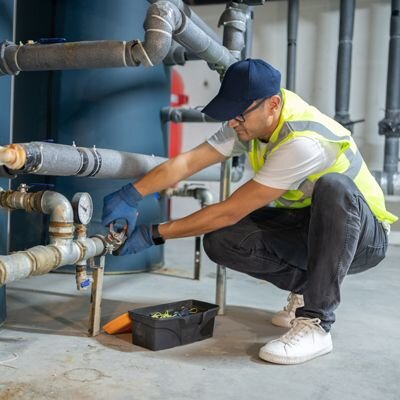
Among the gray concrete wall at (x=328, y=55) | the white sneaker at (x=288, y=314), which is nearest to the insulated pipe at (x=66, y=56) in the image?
the white sneaker at (x=288, y=314)

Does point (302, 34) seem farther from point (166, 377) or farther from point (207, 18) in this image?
point (166, 377)

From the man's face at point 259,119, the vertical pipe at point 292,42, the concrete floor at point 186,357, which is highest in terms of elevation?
the vertical pipe at point 292,42

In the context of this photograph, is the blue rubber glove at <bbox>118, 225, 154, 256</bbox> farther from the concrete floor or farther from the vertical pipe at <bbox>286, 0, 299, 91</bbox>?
the vertical pipe at <bbox>286, 0, 299, 91</bbox>

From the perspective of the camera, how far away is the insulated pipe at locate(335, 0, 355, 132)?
3.12m

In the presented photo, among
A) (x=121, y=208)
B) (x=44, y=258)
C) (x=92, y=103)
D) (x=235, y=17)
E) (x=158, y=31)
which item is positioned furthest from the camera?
(x=92, y=103)

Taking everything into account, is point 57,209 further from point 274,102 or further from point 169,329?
point 274,102

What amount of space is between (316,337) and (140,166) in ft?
2.25

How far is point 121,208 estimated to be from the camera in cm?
134

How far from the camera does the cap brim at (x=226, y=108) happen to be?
1262 mm

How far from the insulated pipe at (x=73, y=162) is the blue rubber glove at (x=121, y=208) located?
75 mm

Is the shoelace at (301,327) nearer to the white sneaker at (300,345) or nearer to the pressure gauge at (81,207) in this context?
the white sneaker at (300,345)

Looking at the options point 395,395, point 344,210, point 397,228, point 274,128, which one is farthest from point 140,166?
point 397,228

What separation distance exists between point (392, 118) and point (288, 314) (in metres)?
1.95

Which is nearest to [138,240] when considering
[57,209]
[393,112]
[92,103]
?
[57,209]
